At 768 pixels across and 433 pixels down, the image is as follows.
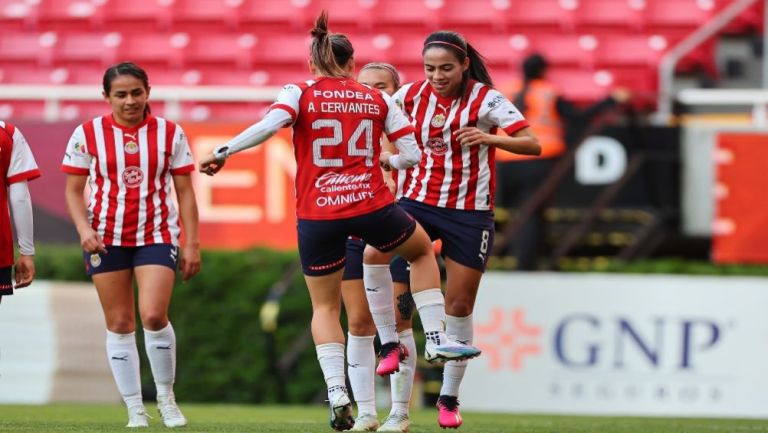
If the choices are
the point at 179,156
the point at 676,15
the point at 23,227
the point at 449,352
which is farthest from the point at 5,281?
the point at 676,15

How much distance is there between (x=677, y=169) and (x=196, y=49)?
6.47 m

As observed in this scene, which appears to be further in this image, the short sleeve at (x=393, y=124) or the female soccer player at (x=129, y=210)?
the female soccer player at (x=129, y=210)

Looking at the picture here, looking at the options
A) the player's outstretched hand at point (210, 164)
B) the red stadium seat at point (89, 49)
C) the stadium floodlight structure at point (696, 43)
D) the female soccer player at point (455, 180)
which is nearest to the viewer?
the player's outstretched hand at point (210, 164)

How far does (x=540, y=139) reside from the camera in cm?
1285

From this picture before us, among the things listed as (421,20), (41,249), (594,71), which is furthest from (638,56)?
(41,249)

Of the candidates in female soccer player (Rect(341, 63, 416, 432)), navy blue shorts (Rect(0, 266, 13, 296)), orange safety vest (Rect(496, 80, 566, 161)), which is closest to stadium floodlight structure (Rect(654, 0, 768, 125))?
orange safety vest (Rect(496, 80, 566, 161))

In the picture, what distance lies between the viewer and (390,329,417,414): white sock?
712 centimetres

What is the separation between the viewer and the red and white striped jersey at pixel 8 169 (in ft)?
22.3

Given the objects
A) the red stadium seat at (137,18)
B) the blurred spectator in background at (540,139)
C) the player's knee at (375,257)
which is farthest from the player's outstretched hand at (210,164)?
the red stadium seat at (137,18)

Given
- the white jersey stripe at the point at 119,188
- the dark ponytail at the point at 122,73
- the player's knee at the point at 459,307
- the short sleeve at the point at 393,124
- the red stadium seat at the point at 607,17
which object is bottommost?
the player's knee at the point at 459,307

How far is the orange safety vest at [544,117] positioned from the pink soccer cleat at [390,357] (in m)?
5.59

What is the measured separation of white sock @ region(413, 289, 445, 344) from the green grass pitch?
82cm

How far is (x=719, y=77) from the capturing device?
16625 millimetres

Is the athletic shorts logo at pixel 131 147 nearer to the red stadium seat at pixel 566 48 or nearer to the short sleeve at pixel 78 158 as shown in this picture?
the short sleeve at pixel 78 158
